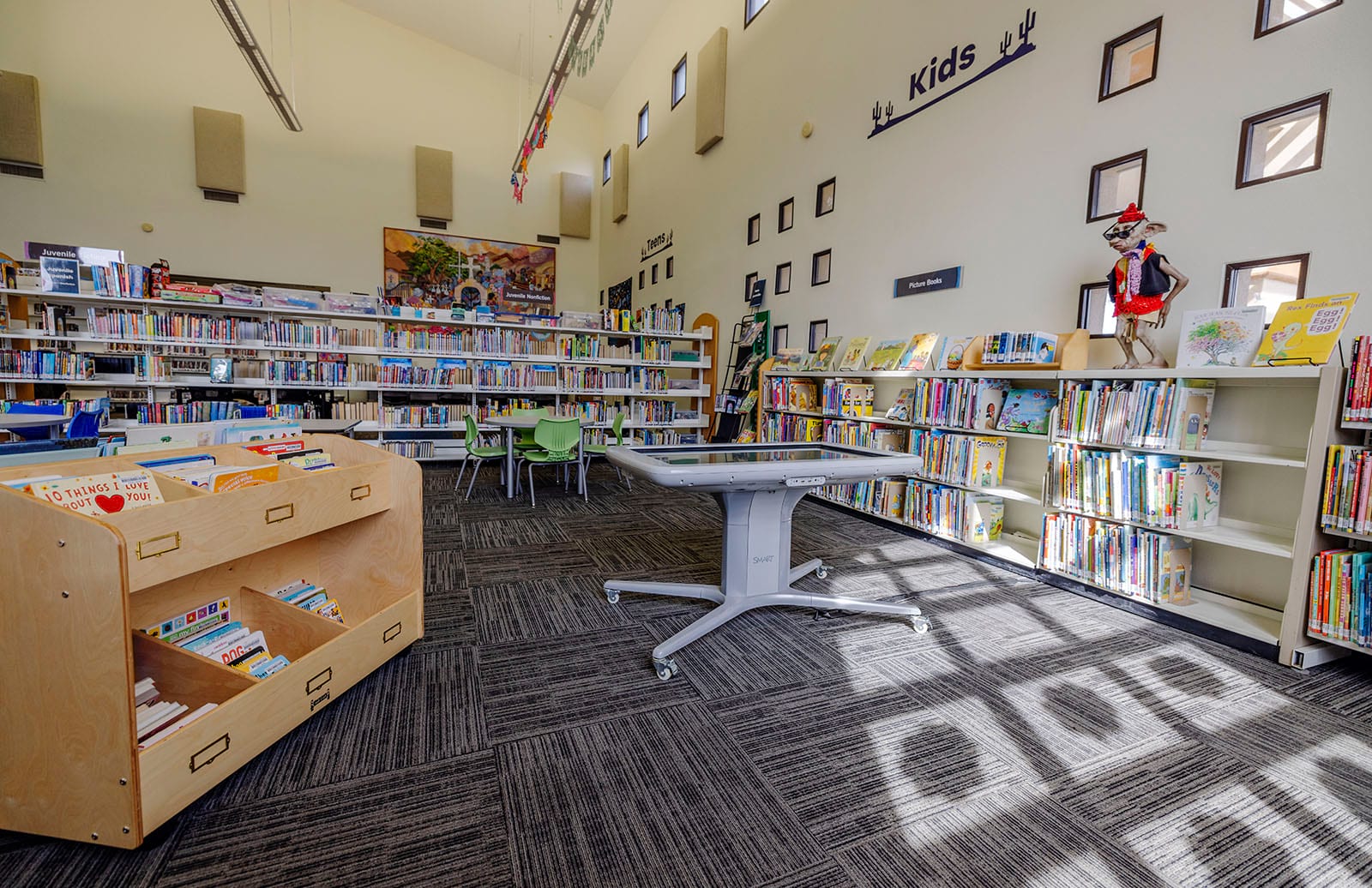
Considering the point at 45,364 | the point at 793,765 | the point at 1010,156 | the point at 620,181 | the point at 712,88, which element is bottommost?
the point at 793,765

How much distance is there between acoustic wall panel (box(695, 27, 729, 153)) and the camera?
7152 millimetres

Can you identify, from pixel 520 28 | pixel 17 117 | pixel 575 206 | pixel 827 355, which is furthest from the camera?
pixel 575 206

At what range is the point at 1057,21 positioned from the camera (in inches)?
134

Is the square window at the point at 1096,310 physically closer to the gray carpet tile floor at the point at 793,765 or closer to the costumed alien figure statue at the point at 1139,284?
the costumed alien figure statue at the point at 1139,284

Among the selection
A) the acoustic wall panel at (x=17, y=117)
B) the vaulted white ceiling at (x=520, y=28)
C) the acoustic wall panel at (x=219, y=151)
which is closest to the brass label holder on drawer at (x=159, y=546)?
the vaulted white ceiling at (x=520, y=28)

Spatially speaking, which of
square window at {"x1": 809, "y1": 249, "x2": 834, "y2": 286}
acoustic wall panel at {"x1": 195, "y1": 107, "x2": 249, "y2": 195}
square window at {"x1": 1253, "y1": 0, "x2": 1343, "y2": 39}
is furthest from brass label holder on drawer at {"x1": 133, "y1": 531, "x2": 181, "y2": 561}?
acoustic wall panel at {"x1": 195, "y1": 107, "x2": 249, "y2": 195}

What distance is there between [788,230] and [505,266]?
21.1 ft

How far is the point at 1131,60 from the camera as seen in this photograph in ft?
10.2

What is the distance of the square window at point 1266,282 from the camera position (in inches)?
97.4

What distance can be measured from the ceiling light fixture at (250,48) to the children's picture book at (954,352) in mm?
7203

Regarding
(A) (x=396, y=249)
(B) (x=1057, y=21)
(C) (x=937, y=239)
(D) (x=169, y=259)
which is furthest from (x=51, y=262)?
(B) (x=1057, y=21)

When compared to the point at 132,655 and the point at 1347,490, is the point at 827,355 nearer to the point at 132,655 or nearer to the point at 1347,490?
the point at 1347,490

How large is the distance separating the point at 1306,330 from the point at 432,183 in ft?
36.0

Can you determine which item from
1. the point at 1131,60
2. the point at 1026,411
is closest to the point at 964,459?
the point at 1026,411
